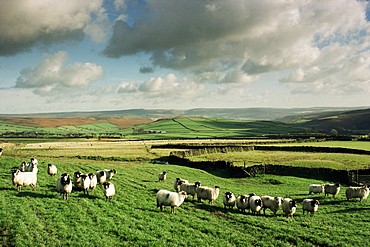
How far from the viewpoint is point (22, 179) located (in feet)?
55.9

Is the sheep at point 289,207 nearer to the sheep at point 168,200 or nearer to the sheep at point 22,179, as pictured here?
the sheep at point 168,200

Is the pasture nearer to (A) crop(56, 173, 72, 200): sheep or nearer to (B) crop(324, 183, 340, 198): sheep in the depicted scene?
(A) crop(56, 173, 72, 200): sheep

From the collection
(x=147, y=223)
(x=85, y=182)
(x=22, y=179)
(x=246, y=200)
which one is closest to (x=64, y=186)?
(x=85, y=182)

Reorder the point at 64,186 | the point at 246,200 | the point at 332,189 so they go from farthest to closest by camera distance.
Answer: the point at 332,189 < the point at 246,200 < the point at 64,186

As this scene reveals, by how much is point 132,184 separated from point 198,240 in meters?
12.8

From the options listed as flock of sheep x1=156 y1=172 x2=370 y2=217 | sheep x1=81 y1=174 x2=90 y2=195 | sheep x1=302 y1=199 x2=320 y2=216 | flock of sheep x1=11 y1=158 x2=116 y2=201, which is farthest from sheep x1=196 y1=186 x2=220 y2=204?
sheep x1=81 y1=174 x2=90 y2=195

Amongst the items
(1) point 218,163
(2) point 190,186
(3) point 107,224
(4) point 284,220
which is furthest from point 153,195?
(1) point 218,163

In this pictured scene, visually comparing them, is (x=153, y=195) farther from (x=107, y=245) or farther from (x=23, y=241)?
(x=23, y=241)

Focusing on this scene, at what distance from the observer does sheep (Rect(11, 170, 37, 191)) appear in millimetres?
16750

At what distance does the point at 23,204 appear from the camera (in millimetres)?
14156

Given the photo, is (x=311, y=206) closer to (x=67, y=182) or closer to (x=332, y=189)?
(x=332, y=189)

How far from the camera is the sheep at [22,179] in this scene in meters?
16.8

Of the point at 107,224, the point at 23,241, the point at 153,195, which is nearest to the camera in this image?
the point at 23,241

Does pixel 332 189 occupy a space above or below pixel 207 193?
below
